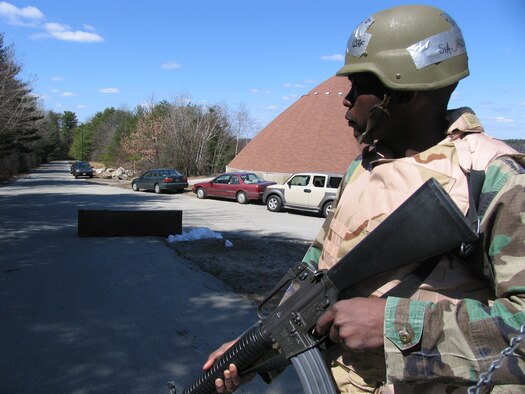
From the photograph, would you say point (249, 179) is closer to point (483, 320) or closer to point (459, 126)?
point (459, 126)

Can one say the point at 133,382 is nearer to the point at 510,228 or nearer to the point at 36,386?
the point at 36,386

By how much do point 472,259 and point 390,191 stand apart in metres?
0.30

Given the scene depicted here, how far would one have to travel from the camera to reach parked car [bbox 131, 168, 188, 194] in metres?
27.1

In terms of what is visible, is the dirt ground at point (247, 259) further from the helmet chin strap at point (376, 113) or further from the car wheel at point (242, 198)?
the car wheel at point (242, 198)

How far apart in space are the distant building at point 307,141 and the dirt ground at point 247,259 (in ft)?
70.9

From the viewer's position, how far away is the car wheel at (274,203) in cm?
1855

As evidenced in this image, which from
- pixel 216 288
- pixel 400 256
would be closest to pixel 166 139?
pixel 216 288

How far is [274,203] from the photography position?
1872 centimetres

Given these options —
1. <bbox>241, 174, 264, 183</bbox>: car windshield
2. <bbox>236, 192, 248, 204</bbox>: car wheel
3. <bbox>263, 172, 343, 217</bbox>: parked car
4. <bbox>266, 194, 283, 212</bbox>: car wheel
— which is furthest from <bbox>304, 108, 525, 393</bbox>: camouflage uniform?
<bbox>241, 174, 264, 183</bbox>: car windshield

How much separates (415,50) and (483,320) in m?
0.80

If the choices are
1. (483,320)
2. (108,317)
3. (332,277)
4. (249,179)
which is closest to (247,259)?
(108,317)

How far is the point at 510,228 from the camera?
1.05 meters

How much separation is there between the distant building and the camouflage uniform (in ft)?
98.1

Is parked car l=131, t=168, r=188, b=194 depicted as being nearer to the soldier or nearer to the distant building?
the distant building
